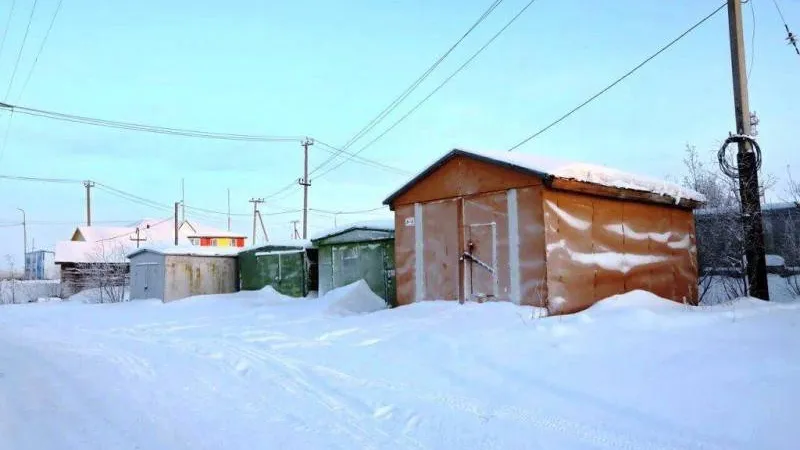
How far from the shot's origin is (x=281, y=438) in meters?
4.65

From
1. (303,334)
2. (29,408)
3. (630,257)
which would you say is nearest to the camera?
(29,408)

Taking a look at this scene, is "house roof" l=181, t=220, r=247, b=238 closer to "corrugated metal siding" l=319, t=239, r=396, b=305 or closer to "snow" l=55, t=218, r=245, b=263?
"snow" l=55, t=218, r=245, b=263

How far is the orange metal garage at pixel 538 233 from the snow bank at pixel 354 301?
1845 millimetres

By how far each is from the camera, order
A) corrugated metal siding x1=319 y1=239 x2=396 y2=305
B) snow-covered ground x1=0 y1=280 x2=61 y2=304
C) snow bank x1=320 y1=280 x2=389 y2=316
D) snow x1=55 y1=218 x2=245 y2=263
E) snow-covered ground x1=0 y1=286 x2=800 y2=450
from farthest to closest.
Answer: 1. snow x1=55 y1=218 x2=245 y2=263
2. snow-covered ground x1=0 y1=280 x2=61 y2=304
3. corrugated metal siding x1=319 y1=239 x2=396 y2=305
4. snow bank x1=320 y1=280 x2=389 y2=316
5. snow-covered ground x1=0 y1=286 x2=800 y2=450

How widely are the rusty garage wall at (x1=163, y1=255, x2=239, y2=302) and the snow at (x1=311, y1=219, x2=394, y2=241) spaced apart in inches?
279

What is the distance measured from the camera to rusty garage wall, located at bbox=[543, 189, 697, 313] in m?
10.5

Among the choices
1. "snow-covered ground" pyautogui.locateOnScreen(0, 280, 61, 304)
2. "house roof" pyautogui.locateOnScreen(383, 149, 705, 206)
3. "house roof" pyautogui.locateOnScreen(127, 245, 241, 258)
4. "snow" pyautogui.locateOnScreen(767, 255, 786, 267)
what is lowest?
"snow-covered ground" pyautogui.locateOnScreen(0, 280, 61, 304)

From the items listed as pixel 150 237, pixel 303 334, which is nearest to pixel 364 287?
pixel 303 334

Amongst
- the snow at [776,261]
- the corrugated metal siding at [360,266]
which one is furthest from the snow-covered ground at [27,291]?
the snow at [776,261]

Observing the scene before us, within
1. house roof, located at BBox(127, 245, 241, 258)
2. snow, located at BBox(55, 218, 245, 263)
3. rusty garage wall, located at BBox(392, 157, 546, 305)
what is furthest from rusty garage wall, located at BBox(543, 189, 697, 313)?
snow, located at BBox(55, 218, 245, 263)

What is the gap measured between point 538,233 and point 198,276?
1746 centimetres

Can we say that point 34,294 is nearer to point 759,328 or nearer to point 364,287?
point 364,287

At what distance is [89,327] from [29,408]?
9.75 meters

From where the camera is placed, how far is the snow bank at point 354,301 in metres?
14.4
